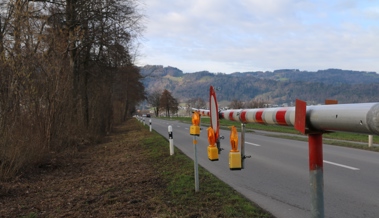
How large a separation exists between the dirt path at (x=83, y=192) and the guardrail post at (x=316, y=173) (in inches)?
124

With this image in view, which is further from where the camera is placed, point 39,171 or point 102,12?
point 102,12

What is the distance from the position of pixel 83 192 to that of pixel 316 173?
5.25 m

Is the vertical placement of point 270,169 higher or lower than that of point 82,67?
lower

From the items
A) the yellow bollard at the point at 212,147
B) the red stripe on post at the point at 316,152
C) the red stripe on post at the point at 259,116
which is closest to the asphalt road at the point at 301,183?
the yellow bollard at the point at 212,147

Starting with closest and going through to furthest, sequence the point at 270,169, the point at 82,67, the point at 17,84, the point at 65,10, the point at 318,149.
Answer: the point at 318,149, the point at 17,84, the point at 270,169, the point at 65,10, the point at 82,67

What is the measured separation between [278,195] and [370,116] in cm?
508

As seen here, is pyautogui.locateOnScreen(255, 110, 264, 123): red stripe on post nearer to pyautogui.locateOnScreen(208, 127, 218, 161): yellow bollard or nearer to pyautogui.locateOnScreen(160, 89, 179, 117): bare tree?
pyautogui.locateOnScreen(208, 127, 218, 161): yellow bollard

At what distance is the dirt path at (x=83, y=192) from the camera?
5.17 metres

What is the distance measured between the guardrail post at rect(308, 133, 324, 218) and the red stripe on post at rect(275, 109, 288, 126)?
231 millimetres

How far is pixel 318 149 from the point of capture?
2.09 m

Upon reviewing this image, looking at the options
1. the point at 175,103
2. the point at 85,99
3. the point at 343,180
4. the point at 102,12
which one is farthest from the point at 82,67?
the point at 175,103

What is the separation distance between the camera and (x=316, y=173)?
6.91 feet

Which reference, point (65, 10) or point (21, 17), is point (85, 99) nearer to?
point (65, 10)

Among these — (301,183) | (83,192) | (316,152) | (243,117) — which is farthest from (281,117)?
(301,183)
